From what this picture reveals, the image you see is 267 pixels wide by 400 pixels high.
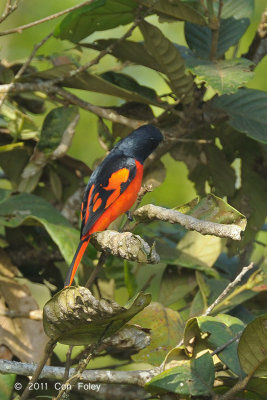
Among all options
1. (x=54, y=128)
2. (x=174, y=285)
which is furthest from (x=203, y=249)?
(x=54, y=128)

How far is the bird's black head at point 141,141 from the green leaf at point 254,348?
1.12m

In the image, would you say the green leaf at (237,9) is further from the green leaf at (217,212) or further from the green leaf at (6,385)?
the green leaf at (6,385)

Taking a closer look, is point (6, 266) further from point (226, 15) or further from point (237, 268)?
point (226, 15)

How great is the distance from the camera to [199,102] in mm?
3168

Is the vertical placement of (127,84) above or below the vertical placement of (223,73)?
below

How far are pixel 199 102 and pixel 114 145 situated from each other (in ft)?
1.50

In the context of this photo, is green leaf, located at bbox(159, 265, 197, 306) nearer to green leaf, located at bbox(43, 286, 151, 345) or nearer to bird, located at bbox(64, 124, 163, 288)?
bird, located at bbox(64, 124, 163, 288)

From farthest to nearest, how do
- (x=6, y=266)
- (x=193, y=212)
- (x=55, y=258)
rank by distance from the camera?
1. (x=55, y=258)
2. (x=6, y=266)
3. (x=193, y=212)

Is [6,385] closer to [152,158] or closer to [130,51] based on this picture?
[152,158]

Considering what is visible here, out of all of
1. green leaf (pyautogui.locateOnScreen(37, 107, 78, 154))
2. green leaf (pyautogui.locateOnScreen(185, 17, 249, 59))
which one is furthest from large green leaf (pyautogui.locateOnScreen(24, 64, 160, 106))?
green leaf (pyautogui.locateOnScreen(185, 17, 249, 59))

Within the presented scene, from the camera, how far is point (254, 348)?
2.17 m

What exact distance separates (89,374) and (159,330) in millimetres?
558

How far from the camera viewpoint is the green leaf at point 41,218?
281 centimetres

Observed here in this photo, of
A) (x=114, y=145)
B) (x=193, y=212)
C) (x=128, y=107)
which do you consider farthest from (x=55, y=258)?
(x=193, y=212)
